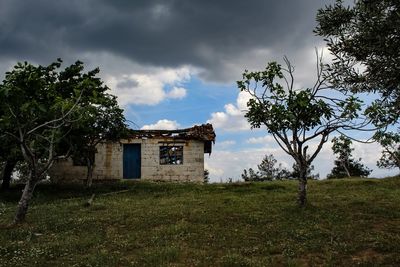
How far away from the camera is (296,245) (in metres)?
16.3

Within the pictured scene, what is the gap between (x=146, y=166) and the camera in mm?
47531

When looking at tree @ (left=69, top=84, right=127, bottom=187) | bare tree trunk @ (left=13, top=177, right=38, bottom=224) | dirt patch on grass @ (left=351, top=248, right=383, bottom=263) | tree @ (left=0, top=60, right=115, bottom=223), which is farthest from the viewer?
tree @ (left=69, top=84, right=127, bottom=187)

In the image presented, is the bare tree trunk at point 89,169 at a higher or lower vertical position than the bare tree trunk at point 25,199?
higher

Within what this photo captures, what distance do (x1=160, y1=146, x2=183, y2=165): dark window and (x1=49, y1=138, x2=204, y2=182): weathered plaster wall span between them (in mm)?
449

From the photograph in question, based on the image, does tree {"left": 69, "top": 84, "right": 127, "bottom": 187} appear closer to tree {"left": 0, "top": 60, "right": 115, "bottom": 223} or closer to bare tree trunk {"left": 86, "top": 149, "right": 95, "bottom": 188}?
bare tree trunk {"left": 86, "top": 149, "right": 95, "bottom": 188}

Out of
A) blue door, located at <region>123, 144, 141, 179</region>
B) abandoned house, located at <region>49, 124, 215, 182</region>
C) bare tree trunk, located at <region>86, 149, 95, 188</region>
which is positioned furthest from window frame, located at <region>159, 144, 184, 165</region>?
bare tree trunk, located at <region>86, 149, 95, 188</region>

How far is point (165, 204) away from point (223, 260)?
13358mm

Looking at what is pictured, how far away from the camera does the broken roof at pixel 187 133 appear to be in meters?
47.1

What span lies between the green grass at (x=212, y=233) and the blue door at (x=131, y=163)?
16825 mm

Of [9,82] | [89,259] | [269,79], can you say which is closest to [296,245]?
[89,259]

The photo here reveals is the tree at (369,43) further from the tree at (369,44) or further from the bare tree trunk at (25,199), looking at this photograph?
the bare tree trunk at (25,199)

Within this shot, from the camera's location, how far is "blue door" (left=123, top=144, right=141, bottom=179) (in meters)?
47.8

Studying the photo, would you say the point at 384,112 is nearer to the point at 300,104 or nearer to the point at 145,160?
the point at 300,104

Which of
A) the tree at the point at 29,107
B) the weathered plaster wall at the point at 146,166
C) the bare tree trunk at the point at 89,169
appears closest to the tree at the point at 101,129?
the bare tree trunk at the point at 89,169
